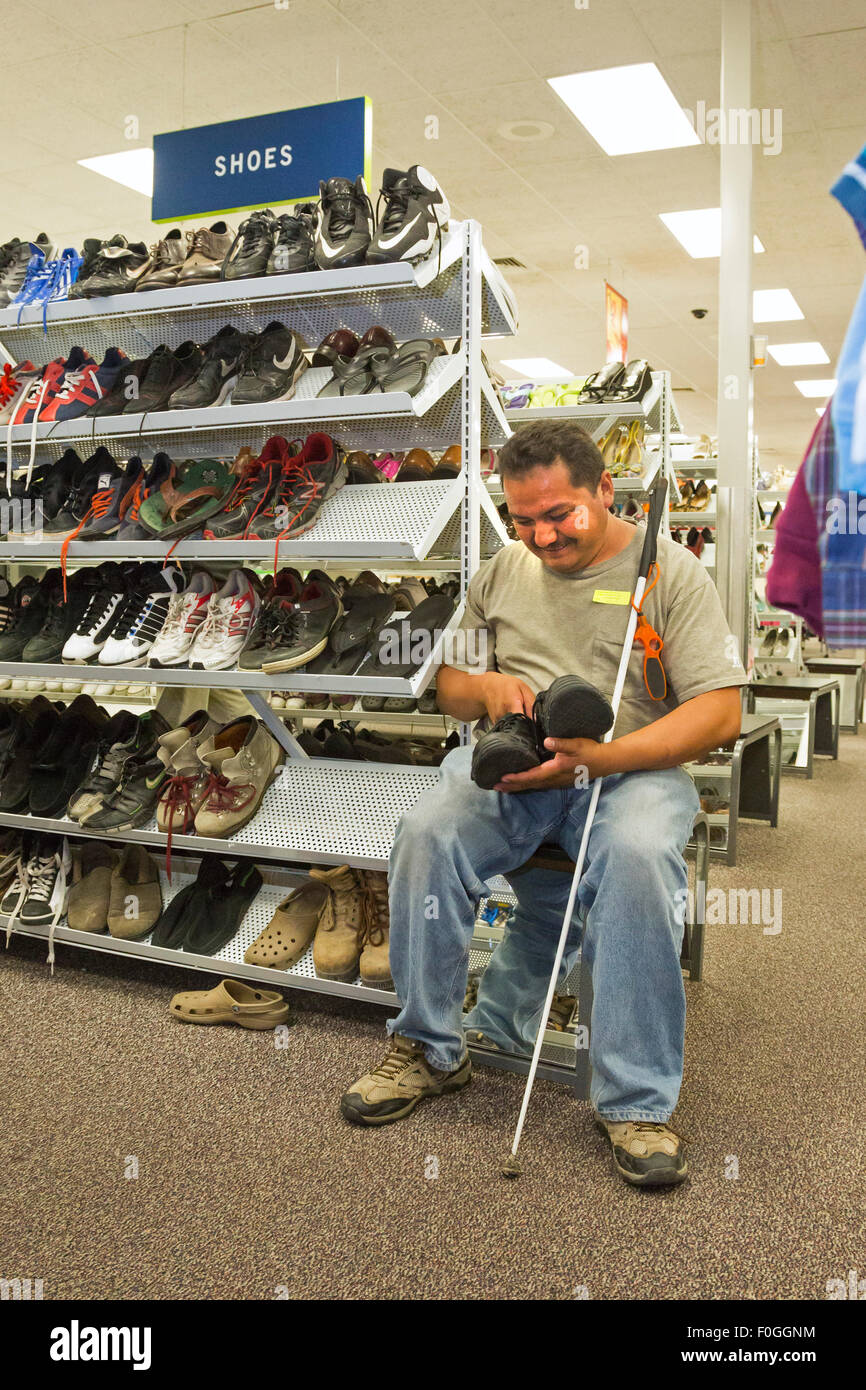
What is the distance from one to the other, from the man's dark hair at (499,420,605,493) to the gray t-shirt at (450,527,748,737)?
21 cm

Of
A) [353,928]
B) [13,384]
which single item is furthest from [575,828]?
[13,384]

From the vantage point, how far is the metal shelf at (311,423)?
2.60 meters

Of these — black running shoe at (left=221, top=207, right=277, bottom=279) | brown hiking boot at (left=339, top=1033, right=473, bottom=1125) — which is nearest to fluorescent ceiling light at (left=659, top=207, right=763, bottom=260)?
black running shoe at (left=221, top=207, right=277, bottom=279)

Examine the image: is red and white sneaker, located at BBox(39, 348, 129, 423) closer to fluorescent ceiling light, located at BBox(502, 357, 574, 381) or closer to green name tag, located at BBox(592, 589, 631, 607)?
green name tag, located at BBox(592, 589, 631, 607)

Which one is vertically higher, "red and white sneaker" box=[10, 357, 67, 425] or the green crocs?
"red and white sneaker" box=[10, 357, 67, 425]

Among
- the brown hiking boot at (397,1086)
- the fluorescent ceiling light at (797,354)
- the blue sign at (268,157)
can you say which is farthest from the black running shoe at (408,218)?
the fluorescent ceiling light at (797,354)

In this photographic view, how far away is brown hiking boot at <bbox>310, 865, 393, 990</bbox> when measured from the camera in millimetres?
2570

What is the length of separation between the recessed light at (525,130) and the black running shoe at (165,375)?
387 cm

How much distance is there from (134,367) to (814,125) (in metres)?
4.86

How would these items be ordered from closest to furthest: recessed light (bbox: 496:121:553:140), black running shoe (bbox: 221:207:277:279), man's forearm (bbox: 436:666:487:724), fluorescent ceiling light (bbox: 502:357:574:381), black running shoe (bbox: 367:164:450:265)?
man's forearm (bbox: 436:666:487:724)
black running shoe (bbox: 367:164:450:265)
black running shoe (bbox: 221:207:277:279)
recessed light (bbox: 496:121:553:140)
fluorescent ceiling light (bbox: 502:357:574:381)

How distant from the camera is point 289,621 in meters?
2.72

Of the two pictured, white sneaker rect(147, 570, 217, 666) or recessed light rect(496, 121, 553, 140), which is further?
recessed light rect(496, 121, 553, 140)

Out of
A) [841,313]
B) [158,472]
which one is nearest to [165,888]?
[158,472]
